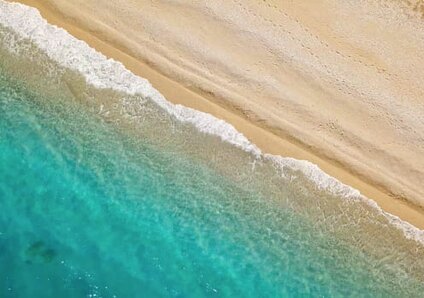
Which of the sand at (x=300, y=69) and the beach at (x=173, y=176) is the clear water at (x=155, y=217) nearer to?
the beach at (x=173, y=176)

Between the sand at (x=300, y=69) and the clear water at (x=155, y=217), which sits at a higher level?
the sand at (x=300, y=69)

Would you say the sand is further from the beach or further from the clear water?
the clear water

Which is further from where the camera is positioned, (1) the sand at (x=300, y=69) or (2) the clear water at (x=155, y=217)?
(1) the sand at (x=300, y=69)

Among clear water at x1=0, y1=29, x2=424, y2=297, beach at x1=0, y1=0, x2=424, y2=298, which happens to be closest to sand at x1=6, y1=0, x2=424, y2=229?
beach at x1=0, y1=0, x2=424, y2=298

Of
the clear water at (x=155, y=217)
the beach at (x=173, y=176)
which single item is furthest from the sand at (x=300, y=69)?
Answer: the clear water at (x=155, y=217)

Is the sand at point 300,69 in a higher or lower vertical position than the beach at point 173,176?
higher

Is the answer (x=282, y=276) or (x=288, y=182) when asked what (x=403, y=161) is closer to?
(x=288, y=182)

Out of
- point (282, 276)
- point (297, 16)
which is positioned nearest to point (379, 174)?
point (282, 276)
